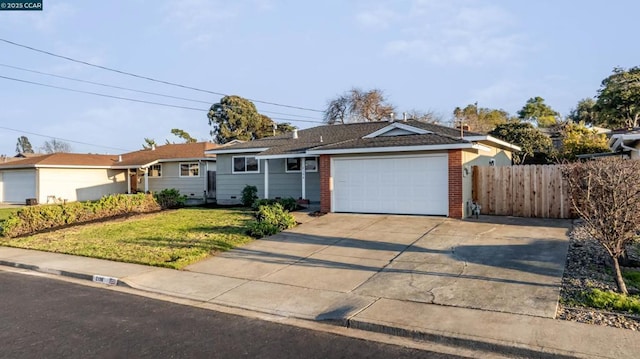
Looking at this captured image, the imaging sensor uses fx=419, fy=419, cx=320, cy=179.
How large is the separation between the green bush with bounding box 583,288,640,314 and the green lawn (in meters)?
7.70

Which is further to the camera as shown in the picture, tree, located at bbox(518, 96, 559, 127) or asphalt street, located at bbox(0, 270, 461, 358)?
tree, located at bbox(518, 96, 559, 127)

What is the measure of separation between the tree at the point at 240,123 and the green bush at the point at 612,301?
4842 centimetres

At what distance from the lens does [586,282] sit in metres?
6.91

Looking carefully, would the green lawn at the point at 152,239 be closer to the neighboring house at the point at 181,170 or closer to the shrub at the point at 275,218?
the shrub at the point at 275,218

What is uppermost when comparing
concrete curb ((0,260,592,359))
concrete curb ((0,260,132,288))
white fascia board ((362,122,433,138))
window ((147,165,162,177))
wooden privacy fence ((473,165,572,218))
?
white fascia board ((362,122,433,138))

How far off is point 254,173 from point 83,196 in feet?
56.0

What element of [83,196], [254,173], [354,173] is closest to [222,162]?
[254,173]

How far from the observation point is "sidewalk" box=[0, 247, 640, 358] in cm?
475

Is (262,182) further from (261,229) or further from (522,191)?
(522,191)

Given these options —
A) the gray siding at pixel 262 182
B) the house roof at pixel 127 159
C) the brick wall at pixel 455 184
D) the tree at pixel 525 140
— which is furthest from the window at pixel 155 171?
the tree at pixel 525 140

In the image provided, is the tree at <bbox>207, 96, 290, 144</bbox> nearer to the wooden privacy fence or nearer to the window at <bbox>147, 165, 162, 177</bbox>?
the window at <bbox>147, 165, 162, 177</bbox>

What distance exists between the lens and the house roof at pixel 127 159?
94.0ft

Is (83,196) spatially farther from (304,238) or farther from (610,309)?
(610,309)

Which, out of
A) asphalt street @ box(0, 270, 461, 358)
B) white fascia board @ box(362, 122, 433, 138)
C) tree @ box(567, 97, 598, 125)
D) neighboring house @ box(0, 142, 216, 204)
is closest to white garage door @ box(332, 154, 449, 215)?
white fascia board @ box(362, 122, 433, 138)
